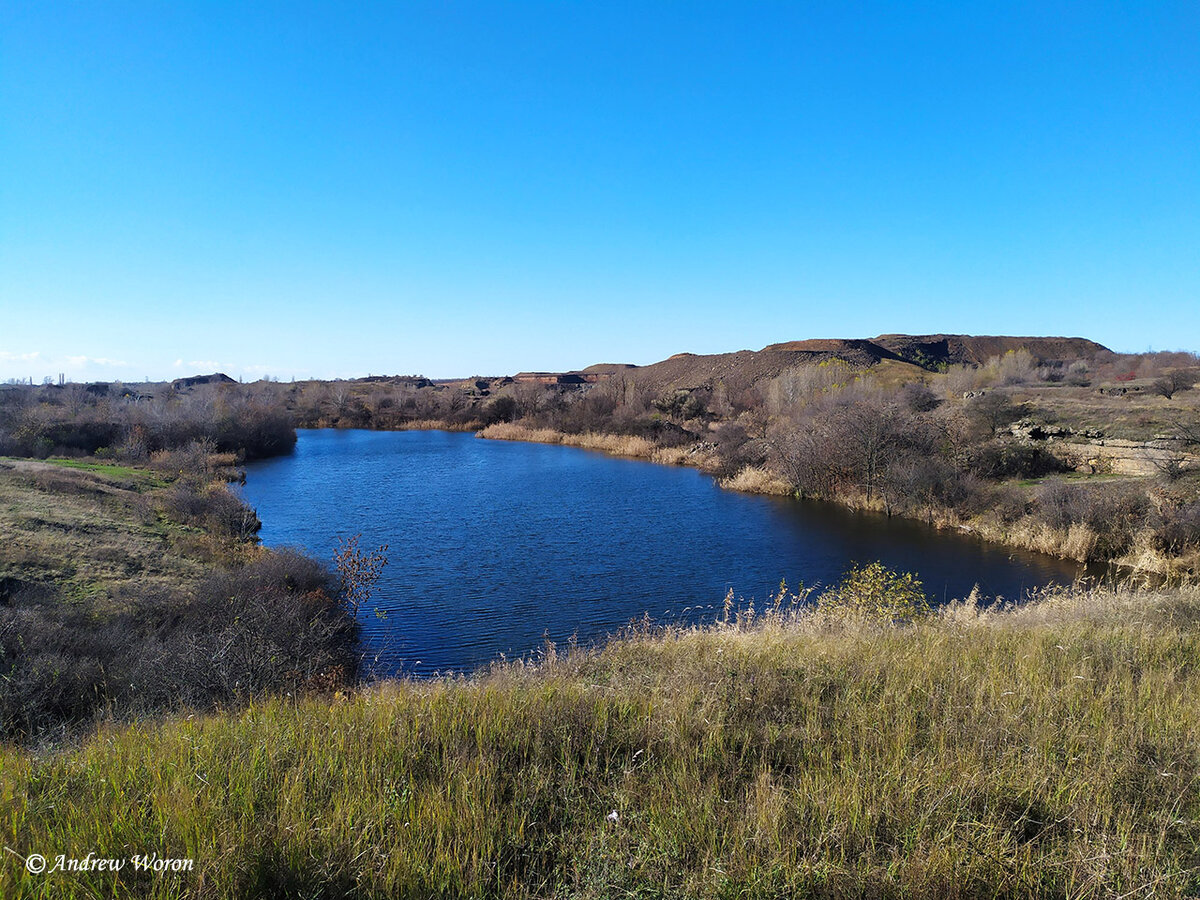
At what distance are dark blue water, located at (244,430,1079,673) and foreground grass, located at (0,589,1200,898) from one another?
6.13 m

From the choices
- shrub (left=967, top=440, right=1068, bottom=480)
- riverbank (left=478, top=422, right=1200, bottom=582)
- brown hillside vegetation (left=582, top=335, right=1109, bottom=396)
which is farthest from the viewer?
brown hillside vegetation (left=582, top=335, right=1109, bottom=396)

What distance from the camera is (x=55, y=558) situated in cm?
1357

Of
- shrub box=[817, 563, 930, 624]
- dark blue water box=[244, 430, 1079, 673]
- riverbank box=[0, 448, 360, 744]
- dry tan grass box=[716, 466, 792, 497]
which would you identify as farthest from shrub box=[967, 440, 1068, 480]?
riverbank box=[0, 448, 360, 744]

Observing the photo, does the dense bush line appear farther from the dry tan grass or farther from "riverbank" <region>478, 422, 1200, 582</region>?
the dry tan grass

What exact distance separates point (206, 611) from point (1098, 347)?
124 metres

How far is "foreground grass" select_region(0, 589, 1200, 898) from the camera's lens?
290 centimetres

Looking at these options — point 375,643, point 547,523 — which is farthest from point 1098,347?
point 375,643

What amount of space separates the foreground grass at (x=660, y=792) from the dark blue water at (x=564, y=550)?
→ 6.13 meters

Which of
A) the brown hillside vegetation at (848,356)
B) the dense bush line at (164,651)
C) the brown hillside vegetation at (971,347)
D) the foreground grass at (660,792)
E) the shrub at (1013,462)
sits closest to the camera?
the foreground grass at (660,792)

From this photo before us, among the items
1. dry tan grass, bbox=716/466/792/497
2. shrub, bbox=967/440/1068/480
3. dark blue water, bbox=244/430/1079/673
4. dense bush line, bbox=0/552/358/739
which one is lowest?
dark blue water, bbox=244/430/1079/673

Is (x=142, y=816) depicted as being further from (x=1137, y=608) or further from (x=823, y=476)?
(x=823, y=476)

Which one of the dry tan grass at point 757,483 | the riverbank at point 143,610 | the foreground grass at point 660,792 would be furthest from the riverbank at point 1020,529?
the riverbank at point 143,610

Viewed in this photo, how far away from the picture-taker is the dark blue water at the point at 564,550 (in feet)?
46.9

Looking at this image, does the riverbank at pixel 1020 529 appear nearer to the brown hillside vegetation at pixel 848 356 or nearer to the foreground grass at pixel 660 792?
the foreground grass at pixel 660 792
